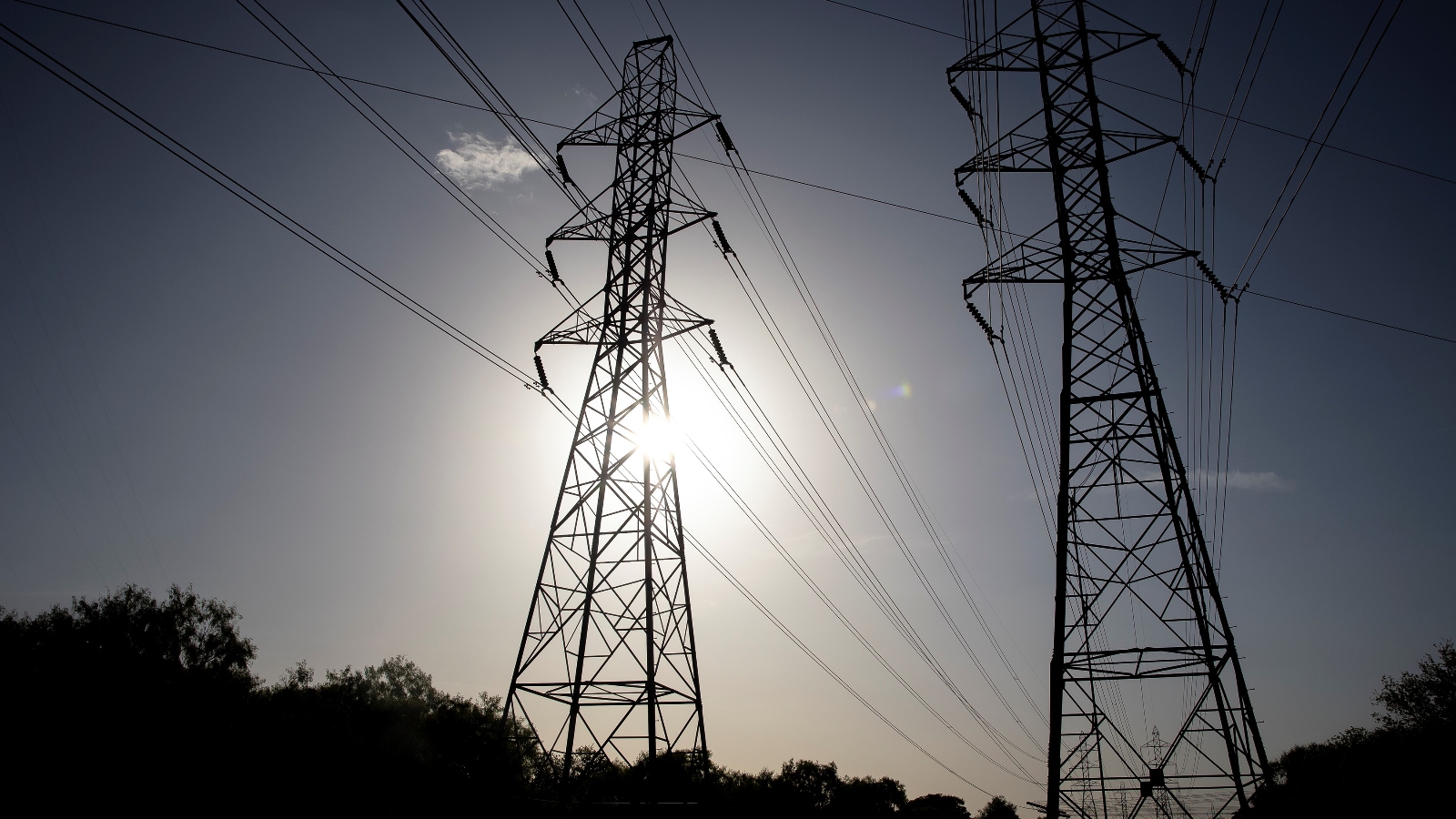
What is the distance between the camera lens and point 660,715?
549 inches

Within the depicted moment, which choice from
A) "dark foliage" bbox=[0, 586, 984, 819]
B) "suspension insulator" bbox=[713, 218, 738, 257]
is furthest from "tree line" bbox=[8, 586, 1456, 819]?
"suspension insulator" bbox=[713, 218, 738, 257]

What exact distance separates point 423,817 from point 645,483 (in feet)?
28.2

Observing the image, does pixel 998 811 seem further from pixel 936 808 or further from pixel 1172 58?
pixel 1172 58

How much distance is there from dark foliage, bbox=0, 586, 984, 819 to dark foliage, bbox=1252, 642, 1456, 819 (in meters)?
22.3

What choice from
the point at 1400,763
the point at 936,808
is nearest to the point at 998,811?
the point at 936,808

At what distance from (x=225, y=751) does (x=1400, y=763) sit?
48.4 meters

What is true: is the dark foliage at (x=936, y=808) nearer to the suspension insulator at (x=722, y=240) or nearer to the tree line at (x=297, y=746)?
the tree line at (x=297, y=746)

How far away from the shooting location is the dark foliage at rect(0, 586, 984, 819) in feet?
50.3

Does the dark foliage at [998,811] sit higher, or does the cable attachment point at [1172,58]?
the cable attachment point at [1172,58]

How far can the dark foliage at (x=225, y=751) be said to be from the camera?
1532cm

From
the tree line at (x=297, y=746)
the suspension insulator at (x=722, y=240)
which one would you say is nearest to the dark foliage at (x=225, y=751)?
the tree line at (x=297, y=746)

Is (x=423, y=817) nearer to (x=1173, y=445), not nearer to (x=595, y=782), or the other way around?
(x=595, y=782)

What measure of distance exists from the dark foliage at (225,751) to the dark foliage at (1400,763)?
22257 mm

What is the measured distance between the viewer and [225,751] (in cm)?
1656
